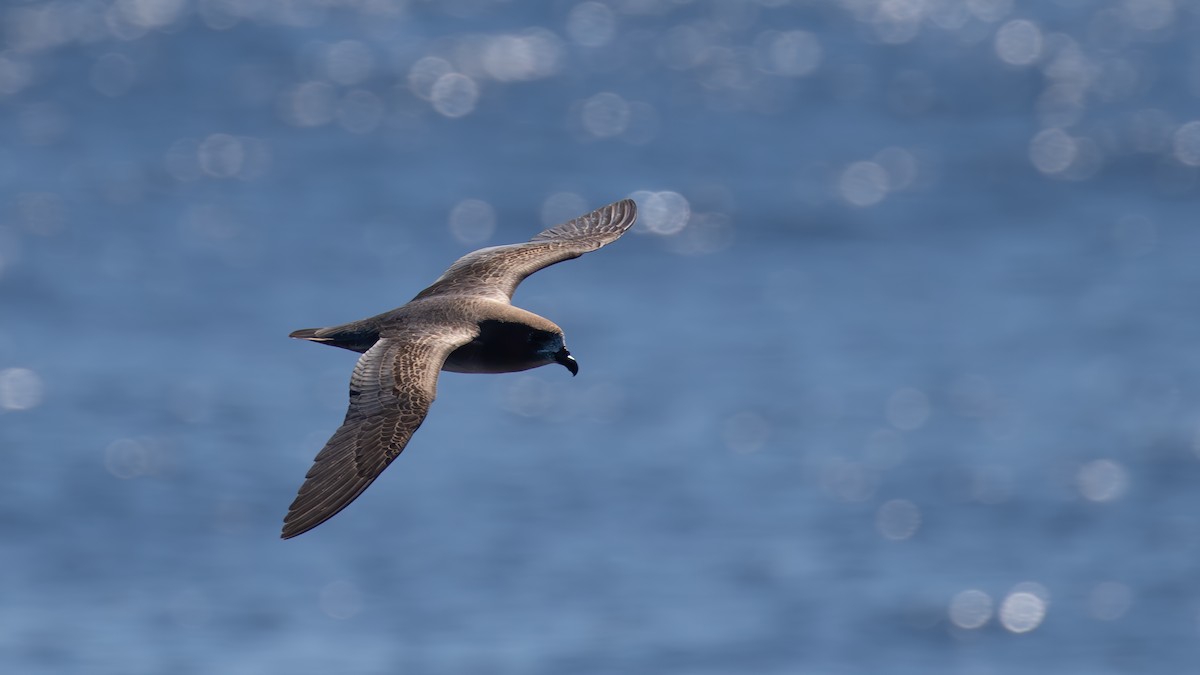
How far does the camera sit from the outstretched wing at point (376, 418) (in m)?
9.72

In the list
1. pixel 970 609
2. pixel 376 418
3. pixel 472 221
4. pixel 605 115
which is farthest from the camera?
pixel 605 115

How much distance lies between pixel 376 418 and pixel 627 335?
27.9m

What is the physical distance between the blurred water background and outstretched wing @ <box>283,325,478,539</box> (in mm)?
17006

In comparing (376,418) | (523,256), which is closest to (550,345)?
(376,418)

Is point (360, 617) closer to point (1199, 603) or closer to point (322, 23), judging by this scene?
point (1199, 603)

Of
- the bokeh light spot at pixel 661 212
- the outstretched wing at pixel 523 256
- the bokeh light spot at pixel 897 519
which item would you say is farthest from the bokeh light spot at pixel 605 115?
the outstretched wing at pixel 523 256

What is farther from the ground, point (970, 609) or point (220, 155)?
point (220, 155)

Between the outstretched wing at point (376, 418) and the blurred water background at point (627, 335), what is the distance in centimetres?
1701

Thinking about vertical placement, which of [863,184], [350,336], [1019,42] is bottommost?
[350,336]

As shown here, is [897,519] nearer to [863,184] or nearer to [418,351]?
[863,184]

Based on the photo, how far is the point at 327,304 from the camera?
36.7 m

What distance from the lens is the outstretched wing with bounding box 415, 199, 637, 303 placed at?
12.6 meters

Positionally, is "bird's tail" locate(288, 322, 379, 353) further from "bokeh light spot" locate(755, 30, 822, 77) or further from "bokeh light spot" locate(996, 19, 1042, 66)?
"bokeh light spot" locate(996, 19, 1042, 66)

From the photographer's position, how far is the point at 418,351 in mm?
10789
